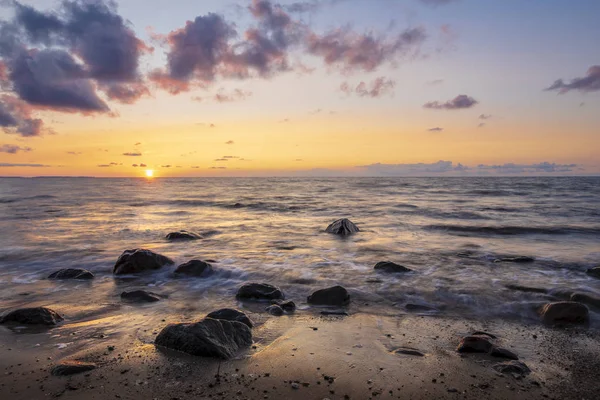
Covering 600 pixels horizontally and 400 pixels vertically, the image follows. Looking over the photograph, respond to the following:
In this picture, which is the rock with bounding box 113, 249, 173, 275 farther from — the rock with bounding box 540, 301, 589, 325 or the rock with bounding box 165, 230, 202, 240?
the rock with bounding box 540, 301, 589, 325

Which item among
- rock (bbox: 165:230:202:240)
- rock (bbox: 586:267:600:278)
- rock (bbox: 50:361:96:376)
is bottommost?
rock (bbox: 165:230:202:240)

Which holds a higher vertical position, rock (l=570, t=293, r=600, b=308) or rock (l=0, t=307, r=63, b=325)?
rock (l=0, t=307, r=63, b=325)

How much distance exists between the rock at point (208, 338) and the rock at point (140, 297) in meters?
2.18

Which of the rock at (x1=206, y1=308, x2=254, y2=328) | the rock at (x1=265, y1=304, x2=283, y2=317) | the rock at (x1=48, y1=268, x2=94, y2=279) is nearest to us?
the rock at (x1=206, y1=308, x2=254, y2=328)

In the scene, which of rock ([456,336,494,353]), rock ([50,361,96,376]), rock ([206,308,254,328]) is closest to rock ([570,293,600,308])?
rock ([456,336,494,353])

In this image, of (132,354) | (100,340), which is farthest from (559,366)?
(100,340)

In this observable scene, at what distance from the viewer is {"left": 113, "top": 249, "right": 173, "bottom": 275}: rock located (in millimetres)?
8797

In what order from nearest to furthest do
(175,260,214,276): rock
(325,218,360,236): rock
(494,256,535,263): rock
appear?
(175,260,214,276): rock, (494,256,535,263): rock, (325,218,360,236): rock

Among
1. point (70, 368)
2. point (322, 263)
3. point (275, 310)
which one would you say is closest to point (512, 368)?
point (275, 310)

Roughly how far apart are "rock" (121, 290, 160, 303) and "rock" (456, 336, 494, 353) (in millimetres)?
5079

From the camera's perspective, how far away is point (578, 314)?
5.66m

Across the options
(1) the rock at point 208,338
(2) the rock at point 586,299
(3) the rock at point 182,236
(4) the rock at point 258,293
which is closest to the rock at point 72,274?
(4) the rock at point 258,293

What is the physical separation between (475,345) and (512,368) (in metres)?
0.54

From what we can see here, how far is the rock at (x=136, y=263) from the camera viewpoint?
880 cm
